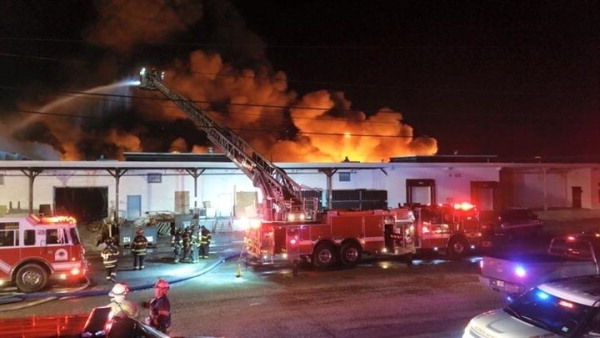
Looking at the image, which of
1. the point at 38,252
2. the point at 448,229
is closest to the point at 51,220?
the point at 38,252

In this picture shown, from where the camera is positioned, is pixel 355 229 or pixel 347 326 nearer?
pixel 347 326

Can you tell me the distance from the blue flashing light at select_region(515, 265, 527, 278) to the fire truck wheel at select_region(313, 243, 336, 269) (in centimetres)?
708

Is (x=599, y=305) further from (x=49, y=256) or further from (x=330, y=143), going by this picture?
(x=330, y=143)

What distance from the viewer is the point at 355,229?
17.3m

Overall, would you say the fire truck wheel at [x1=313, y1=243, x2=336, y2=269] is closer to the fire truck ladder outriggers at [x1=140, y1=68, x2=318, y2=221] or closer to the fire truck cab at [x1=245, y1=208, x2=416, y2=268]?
the fire truck cab at [x1=245, y1=208, x2=416, y2=268]

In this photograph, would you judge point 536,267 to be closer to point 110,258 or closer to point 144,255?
point 110,258

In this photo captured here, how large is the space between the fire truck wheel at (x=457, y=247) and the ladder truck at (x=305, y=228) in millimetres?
1578

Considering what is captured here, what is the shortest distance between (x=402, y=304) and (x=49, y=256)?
29.0 ft

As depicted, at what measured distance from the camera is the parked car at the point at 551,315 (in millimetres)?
6113

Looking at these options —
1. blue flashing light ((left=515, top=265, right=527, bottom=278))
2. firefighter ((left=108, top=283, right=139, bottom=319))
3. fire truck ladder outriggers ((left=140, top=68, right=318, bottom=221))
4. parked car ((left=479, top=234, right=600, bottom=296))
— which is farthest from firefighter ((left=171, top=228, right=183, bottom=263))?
firefighter ((left=108, top=283, right=139, bottom=319))

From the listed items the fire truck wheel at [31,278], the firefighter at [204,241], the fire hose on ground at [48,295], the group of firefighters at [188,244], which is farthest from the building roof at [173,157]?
the fire truck wheel at [31,278]

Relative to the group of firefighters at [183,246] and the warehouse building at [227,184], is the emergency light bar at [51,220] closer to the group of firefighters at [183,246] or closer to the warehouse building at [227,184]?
the group of firefighters at [183,246]

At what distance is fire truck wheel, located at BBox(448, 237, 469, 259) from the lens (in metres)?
18.7

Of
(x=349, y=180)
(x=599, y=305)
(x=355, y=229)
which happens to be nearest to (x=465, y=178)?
(x=349, y=180)
